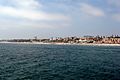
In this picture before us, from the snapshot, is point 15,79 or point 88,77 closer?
point 15,79

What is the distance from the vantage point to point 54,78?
37688 millimetres

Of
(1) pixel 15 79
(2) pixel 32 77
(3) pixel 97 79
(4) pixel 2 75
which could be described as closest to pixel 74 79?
(3) pixel 97 79

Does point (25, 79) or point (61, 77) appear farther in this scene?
point (61, 77)

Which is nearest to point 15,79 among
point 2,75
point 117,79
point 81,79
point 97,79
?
point 2,75

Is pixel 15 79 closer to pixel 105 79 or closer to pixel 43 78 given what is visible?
pixel 43 78

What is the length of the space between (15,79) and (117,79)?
51.4 feet

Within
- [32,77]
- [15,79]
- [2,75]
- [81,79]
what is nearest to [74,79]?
[81,79]

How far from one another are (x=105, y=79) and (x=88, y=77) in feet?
9.21

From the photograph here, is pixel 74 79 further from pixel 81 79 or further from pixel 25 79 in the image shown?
pixel 25 79

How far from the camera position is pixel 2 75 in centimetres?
3909

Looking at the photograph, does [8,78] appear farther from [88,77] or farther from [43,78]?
[88,77]

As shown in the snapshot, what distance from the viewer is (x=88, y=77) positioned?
38.8 metres

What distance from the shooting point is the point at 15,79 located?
119 feet

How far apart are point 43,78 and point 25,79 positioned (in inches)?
116
